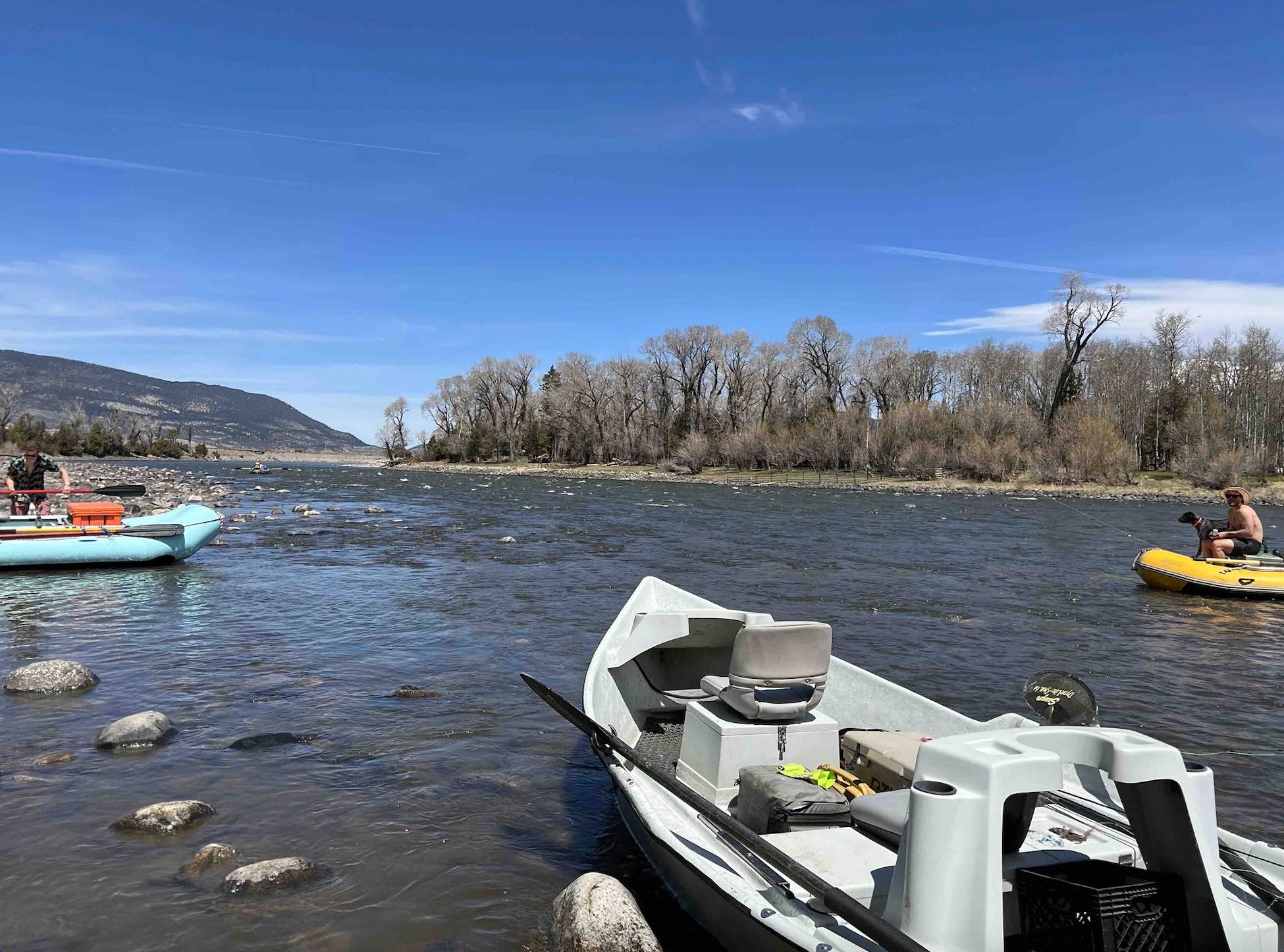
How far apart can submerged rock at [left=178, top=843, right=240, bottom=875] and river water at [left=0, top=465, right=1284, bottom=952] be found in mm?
104

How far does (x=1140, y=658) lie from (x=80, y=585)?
18928mm

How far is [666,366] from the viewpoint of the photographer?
95.8 metres

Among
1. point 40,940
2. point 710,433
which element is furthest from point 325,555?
point 710,433

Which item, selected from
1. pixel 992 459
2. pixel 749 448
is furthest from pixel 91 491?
pixel 749 448

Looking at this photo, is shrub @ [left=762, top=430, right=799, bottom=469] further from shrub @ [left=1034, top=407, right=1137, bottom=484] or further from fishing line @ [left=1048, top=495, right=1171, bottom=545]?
fishing line @ [left=1048, top=495, right=1171, bottom=545]

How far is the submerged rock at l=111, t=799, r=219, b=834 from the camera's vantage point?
6.29 meters

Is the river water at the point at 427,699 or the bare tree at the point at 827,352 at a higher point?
the bare tree at the point at 827,352

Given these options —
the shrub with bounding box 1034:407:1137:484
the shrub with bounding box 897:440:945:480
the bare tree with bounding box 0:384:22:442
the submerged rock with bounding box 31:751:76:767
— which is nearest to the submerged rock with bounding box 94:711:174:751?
the submerged rock with bounding box 31:751:76:767

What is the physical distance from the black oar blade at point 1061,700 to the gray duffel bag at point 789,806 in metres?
1.69

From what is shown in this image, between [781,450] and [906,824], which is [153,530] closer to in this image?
[906,824]

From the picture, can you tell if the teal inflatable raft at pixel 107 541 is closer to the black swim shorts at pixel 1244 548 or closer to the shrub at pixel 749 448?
the black swim shorts at pixel 1244 548

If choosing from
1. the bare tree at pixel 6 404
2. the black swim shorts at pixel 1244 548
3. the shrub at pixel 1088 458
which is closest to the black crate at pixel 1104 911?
the black swim shorts at pixel 1244 548

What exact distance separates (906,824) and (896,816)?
48.8 inches

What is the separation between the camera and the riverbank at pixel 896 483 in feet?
172
